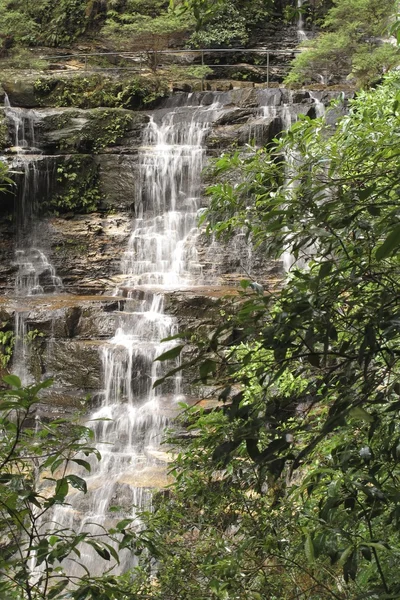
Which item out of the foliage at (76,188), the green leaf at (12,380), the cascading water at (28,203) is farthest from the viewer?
the foliage at (76,188)

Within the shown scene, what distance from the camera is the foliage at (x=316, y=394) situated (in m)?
1.43

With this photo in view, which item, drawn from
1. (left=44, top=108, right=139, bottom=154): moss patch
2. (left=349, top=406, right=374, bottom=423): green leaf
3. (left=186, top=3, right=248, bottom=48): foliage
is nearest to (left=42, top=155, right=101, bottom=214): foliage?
(left=44, top=108, right=139, bottom=154): moss patch

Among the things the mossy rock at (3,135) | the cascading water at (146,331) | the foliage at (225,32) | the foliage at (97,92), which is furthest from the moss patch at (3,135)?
the foliage at (225,32)

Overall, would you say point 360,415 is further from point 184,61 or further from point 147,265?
point 184,61

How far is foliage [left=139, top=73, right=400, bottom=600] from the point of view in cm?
143

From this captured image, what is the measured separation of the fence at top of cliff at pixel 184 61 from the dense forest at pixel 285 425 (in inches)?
526

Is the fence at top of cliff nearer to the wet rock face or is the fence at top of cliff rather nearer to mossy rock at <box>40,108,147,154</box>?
mossy rock at <box>40,108,147,154</box>

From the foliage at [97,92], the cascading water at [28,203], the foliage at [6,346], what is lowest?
the foliage at [6,346]

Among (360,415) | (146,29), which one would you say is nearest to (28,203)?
(146,29)

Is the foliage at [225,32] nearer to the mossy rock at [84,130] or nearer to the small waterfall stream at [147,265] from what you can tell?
the small waterfall stream at [147,265]

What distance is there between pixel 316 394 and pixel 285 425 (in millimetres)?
1989

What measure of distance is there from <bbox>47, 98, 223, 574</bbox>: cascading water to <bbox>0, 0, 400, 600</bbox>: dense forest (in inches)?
20.7

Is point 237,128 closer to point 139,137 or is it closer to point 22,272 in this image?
point 139,137

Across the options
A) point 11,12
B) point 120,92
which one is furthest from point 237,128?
point 11,12
